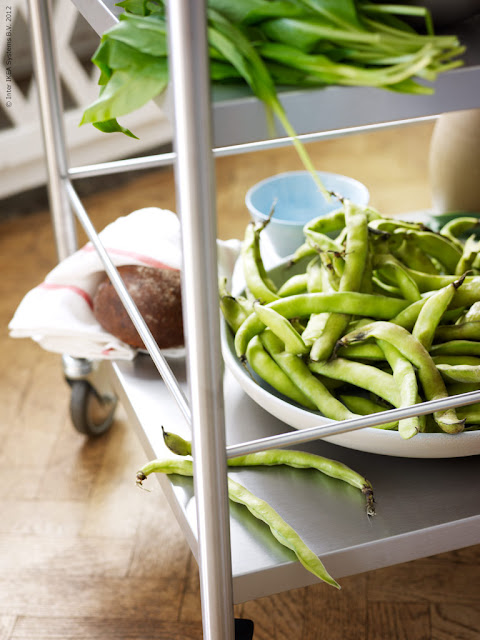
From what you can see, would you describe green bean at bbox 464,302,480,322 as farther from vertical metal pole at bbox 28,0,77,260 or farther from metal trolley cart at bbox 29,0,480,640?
vertical metal pole at bbox 28,0,77,260

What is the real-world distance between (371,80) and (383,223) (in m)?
0.38

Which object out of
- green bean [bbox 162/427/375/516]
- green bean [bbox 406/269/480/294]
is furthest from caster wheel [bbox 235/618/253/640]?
green bean [bbox 406/269/480/294]

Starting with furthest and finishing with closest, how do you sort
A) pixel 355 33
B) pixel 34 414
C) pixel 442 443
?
pixel 34 414 → pixel 442 443 → pixel 355 33

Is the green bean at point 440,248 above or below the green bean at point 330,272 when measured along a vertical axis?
above

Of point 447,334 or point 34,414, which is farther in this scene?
point 34,414

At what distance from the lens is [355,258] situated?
0.66 meters

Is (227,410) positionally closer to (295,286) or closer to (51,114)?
(295,286)

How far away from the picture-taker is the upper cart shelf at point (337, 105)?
0.35 meters

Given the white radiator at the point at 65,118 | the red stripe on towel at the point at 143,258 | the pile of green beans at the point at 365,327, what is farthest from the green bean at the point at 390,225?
the white radiator at the point at 65,118

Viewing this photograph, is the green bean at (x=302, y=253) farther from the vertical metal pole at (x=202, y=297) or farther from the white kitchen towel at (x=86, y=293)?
the vertical metal pole at (x=202, y=297)

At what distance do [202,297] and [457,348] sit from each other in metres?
0.31

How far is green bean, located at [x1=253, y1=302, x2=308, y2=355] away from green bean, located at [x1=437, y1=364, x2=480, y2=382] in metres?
0.11

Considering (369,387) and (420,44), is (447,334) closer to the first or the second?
(369,387)

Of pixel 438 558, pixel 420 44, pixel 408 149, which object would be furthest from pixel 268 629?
pixel 408 149
